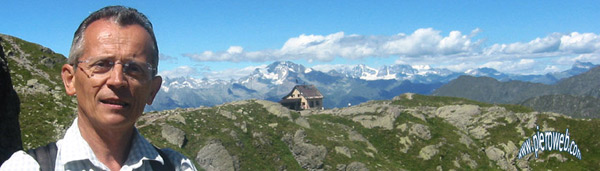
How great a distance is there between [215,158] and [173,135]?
15.5 ft

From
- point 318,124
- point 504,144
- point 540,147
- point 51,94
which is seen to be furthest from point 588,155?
point 51,94

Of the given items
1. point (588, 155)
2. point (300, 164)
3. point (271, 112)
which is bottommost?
point (588, 155)

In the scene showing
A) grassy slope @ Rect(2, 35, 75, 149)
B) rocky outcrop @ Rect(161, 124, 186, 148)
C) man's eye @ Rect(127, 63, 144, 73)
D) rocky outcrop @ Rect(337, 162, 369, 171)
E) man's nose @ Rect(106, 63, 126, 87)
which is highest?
man's eye @ Rect(127, 63, 144, 73)

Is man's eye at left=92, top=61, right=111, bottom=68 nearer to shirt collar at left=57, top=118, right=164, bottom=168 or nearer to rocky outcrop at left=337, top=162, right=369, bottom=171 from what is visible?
shirt collar at left=57, top=118, right=164, bottom=168

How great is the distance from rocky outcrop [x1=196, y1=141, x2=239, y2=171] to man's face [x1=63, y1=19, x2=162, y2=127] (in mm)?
35691

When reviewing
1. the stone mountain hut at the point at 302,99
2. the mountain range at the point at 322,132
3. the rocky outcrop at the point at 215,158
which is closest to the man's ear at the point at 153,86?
the mountain range at the point at 322,132

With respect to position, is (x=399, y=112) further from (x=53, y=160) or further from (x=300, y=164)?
(x=53, y=160)

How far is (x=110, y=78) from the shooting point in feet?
12.9

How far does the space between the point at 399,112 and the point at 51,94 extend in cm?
4904

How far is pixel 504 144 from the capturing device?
6028cm

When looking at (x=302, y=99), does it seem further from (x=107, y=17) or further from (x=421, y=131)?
(x=107, y=17)

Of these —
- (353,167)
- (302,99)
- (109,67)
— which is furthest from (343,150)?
(302,99)

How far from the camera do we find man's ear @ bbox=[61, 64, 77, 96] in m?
4.17

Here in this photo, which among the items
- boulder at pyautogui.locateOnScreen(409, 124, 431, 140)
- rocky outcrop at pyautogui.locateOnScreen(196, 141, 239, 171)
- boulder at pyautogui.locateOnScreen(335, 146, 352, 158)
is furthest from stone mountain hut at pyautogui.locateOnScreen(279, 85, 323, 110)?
rocky outcrop at pyautogui.locateOnScreen(196, 141, 239, 171)
